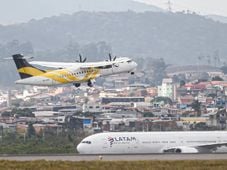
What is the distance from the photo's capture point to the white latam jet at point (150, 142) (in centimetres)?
7181

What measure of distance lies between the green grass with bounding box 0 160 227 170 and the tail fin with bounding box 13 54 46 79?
54.8ft

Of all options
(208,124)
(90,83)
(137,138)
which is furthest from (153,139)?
(208,124)

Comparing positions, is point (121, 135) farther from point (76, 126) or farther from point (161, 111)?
point (161, 111)

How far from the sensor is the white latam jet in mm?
71812

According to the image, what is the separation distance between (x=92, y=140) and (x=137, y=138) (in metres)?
3.35

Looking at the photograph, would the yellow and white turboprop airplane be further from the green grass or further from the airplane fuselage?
the green grass

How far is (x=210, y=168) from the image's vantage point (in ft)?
136

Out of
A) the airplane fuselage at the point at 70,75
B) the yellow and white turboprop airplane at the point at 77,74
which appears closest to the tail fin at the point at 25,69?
the yellow and white turboprop airplane at the point at 77,74

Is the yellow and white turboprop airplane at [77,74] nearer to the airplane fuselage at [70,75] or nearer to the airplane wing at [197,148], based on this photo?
the airplane fuselage at [70,75]

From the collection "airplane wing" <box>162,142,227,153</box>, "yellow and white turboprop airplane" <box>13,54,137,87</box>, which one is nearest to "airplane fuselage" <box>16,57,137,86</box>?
"yellow and white turboprop airplane" <box>13,54,137,87</box>

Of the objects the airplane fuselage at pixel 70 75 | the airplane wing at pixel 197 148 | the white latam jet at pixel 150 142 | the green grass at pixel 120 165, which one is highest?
Answer: the airplane fuselage at pixel 70 75

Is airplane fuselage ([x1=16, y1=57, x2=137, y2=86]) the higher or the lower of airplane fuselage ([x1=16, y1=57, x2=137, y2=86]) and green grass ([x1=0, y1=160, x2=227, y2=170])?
the higher

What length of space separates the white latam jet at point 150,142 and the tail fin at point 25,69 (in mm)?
9244

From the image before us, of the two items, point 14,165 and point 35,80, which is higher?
point 35,80
